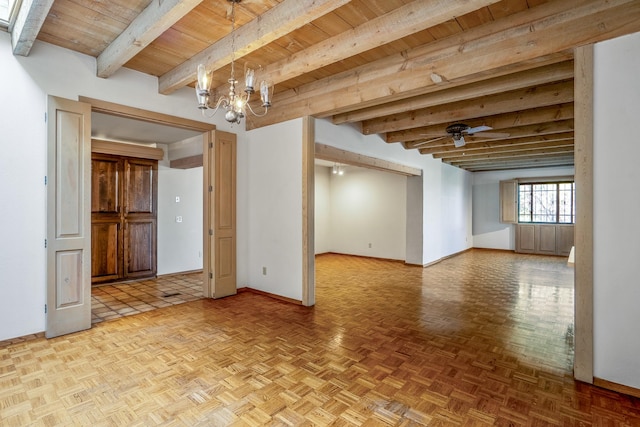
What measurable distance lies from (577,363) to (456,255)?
272 inches

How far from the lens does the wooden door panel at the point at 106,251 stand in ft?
17.1

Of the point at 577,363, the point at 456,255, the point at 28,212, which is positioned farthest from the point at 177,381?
the point at 456,255

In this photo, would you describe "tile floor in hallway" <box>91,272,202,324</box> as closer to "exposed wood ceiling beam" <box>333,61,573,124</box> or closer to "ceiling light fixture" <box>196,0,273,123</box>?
"ceiling light fixture" <box>196,0,273,123</box>

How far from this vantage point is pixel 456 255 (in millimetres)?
8891

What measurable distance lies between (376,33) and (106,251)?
→ 542 centimetres

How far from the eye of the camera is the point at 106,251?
532 centimetres

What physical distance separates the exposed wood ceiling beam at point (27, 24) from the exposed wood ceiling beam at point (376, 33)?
1921 millimetres

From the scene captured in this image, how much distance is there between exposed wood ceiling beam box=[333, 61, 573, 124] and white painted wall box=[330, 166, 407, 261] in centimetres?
411

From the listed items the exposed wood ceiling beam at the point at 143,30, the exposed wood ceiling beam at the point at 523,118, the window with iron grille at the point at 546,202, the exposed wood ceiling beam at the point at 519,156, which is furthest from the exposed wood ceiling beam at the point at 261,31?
the window with iron grille at the point at 546,202

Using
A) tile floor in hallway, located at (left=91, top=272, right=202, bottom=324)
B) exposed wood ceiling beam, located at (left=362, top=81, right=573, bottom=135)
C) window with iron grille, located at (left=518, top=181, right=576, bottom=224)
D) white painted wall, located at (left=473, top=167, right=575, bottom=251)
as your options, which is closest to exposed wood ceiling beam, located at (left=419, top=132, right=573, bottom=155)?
exposed wood ceiling beam, located at (left=362, top=81, right=573, bottom=135)

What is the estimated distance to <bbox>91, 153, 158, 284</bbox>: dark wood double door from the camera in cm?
523

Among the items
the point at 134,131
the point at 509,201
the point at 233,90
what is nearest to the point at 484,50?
the point at 233,90

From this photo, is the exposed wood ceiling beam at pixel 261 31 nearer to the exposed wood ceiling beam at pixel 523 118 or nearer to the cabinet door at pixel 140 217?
the cabinet door at pixel 140 217

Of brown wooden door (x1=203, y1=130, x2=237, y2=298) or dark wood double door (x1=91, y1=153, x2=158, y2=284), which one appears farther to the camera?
dark wood double door (x1=91, y1=153, x2=158, y2=284)
